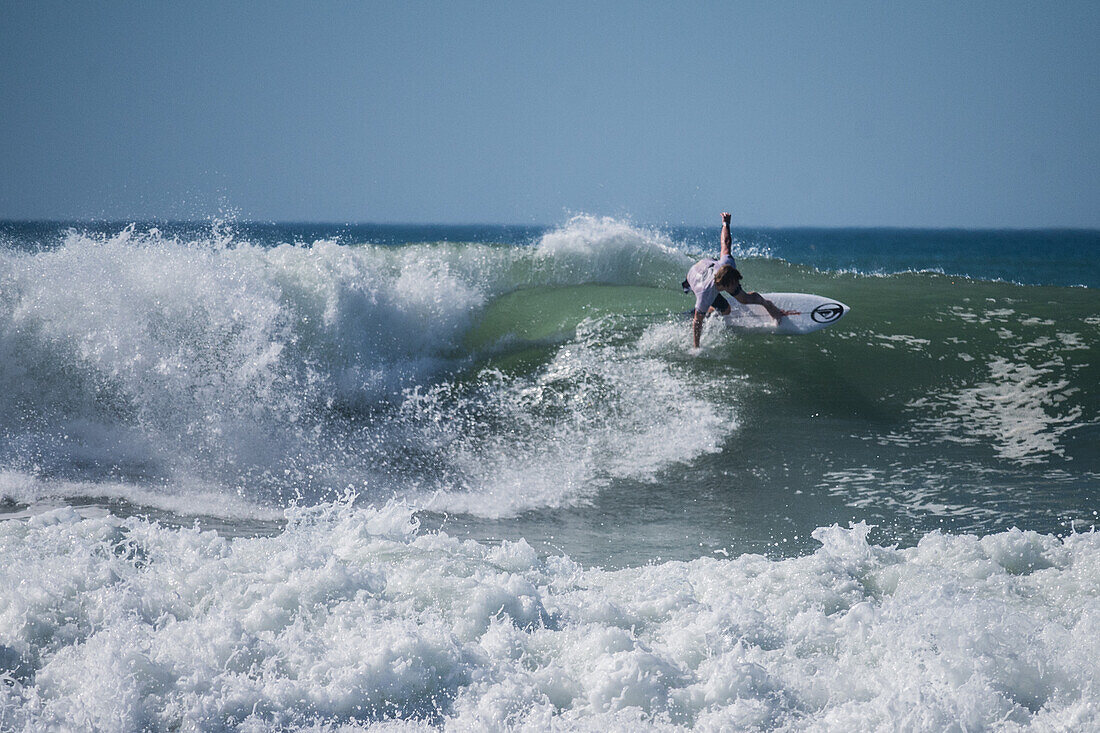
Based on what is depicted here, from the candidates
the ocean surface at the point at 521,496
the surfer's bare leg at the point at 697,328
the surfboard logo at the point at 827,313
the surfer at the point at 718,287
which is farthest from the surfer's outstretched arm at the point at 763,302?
the surfer's bare leg at the point at 697,328

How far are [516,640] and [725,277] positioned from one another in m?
5.65

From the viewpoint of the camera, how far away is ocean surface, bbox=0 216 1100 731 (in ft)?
9.36

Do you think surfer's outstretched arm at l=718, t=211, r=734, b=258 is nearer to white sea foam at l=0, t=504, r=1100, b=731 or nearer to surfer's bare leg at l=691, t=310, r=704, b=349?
surfer's bare leg at l=691, t=310, r=704, b=349

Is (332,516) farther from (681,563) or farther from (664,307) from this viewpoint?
(664,307)

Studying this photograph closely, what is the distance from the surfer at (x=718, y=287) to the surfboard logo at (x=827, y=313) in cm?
43

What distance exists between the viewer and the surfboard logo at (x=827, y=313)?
8828mm

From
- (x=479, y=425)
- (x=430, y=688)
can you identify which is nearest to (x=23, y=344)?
(x=479, y=425)

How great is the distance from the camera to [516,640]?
123 inches

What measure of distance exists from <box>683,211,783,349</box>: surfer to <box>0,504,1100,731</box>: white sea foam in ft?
15.1

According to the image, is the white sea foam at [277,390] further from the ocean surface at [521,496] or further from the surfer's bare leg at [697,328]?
the surfer's bare leg at [697,328]

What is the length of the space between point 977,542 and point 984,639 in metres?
1.08

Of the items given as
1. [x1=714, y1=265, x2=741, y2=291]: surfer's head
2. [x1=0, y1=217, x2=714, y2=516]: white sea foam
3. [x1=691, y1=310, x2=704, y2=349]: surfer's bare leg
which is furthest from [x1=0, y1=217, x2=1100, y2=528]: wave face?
[x1=714, y1=265, x2=741, y2=291]: surfer's head

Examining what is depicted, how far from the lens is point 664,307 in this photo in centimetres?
969

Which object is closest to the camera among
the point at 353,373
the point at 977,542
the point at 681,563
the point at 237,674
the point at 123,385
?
the point at 237,674
